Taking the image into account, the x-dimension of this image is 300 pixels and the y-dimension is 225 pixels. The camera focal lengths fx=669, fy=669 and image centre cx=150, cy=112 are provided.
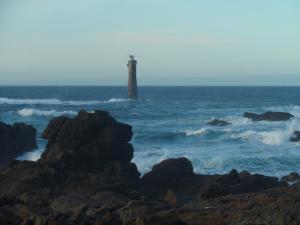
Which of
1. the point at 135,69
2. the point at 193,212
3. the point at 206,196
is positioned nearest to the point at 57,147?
the point at 206,196

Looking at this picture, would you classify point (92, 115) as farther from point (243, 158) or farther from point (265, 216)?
point (265, 216)

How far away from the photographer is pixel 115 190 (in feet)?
59.5

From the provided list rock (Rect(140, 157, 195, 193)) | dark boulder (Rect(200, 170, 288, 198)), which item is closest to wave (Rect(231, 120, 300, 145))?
rock (Rect(140, 157, 195, 193))

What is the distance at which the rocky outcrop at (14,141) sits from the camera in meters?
30.2

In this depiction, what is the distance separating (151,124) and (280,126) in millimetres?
9249

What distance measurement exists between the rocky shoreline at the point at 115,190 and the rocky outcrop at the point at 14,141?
6952 mm

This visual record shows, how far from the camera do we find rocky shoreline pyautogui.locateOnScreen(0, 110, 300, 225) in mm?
13109

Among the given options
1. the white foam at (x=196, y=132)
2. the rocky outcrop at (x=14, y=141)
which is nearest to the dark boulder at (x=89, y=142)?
the rocky outcrop at (x=14, y=141)

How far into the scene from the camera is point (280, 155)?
30.5 meters

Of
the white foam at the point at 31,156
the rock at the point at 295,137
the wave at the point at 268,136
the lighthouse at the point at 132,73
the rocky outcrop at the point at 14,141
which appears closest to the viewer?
the rocky outcrop at the point at 14,141

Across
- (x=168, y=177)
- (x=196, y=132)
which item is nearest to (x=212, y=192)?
(x=168, y=177)

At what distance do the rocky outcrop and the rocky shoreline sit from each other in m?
6.95

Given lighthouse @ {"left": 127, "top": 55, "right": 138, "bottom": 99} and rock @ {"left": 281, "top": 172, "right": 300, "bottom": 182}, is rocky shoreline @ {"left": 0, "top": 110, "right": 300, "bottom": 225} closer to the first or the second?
rock @ {"left": 281, "top": 172, "right": 300, "bottom": 182}

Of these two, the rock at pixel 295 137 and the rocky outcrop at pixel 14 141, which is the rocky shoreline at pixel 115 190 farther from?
the rock at pixel 295 137
